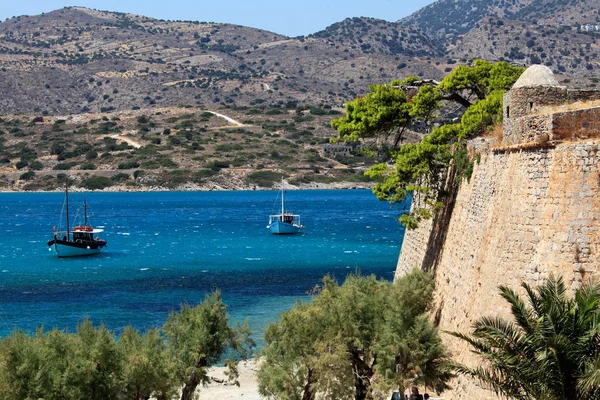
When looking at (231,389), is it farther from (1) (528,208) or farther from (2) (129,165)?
(2) (129,165)

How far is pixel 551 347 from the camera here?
10703 mm

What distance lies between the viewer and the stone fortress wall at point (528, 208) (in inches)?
522

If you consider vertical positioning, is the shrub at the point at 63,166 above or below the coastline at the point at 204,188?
above

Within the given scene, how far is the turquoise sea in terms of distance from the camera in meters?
37.3

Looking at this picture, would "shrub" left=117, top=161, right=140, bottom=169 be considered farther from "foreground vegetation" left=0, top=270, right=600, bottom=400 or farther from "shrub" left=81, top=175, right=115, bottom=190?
"foreground vegetation" left=0, top=270, right=600, bottom=400

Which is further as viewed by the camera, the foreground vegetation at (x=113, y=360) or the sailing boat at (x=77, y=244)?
the sailing boat at (x=77, y=244)

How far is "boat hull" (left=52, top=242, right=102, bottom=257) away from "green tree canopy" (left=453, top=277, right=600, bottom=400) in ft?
187

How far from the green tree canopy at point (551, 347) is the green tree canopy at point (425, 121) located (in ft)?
27.3

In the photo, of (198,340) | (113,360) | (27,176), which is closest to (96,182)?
(27,176)

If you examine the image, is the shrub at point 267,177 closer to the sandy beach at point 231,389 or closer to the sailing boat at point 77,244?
the sailing boat at point 77,244

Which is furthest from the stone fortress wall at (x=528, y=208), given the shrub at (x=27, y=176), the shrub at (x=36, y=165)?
the shrub at (x=36, y=165)

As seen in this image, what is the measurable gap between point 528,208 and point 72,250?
55984mm

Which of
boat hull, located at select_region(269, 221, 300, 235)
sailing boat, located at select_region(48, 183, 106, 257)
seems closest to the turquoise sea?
sailing boat, located at select_region(48, 183, 106, 257)

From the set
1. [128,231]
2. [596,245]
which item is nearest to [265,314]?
[596,245]
